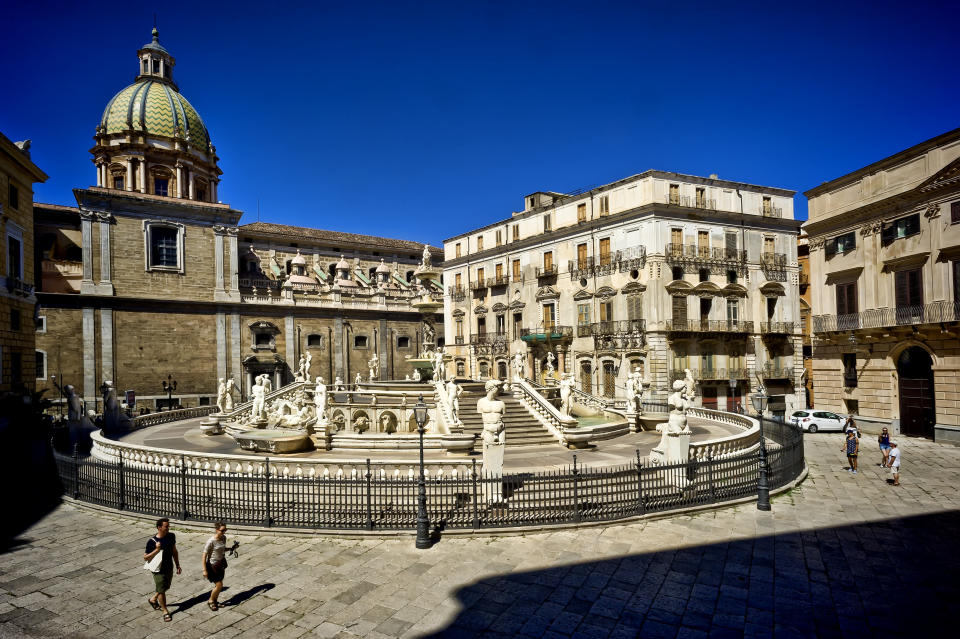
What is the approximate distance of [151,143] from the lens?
40531 mm

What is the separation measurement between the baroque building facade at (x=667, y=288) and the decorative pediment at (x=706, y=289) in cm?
7

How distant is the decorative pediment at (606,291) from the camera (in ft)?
107

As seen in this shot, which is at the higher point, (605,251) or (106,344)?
(605,251)

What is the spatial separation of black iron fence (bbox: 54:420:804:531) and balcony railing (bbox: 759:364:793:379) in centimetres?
2383

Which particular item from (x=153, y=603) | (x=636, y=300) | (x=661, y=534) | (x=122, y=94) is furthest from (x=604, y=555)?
(x=122, y=94)

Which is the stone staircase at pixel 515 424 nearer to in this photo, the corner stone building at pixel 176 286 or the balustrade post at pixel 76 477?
the balustrade post at pixel 76 477

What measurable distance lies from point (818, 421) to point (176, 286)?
39258 mm

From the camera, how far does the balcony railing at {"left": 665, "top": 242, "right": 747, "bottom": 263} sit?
30981 mm

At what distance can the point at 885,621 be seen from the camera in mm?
6809

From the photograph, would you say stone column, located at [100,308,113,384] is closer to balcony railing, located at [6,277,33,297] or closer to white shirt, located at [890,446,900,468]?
balcony railing, located at [6,277,33,297]

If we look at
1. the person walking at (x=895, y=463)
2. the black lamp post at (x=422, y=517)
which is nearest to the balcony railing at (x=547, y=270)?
the person walking at (x=895, y=463)

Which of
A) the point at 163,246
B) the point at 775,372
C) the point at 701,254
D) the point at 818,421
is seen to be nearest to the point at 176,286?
the point at 163,246

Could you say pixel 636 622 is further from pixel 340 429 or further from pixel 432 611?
pixel 340 429

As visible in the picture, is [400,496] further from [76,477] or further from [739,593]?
[76,477]
